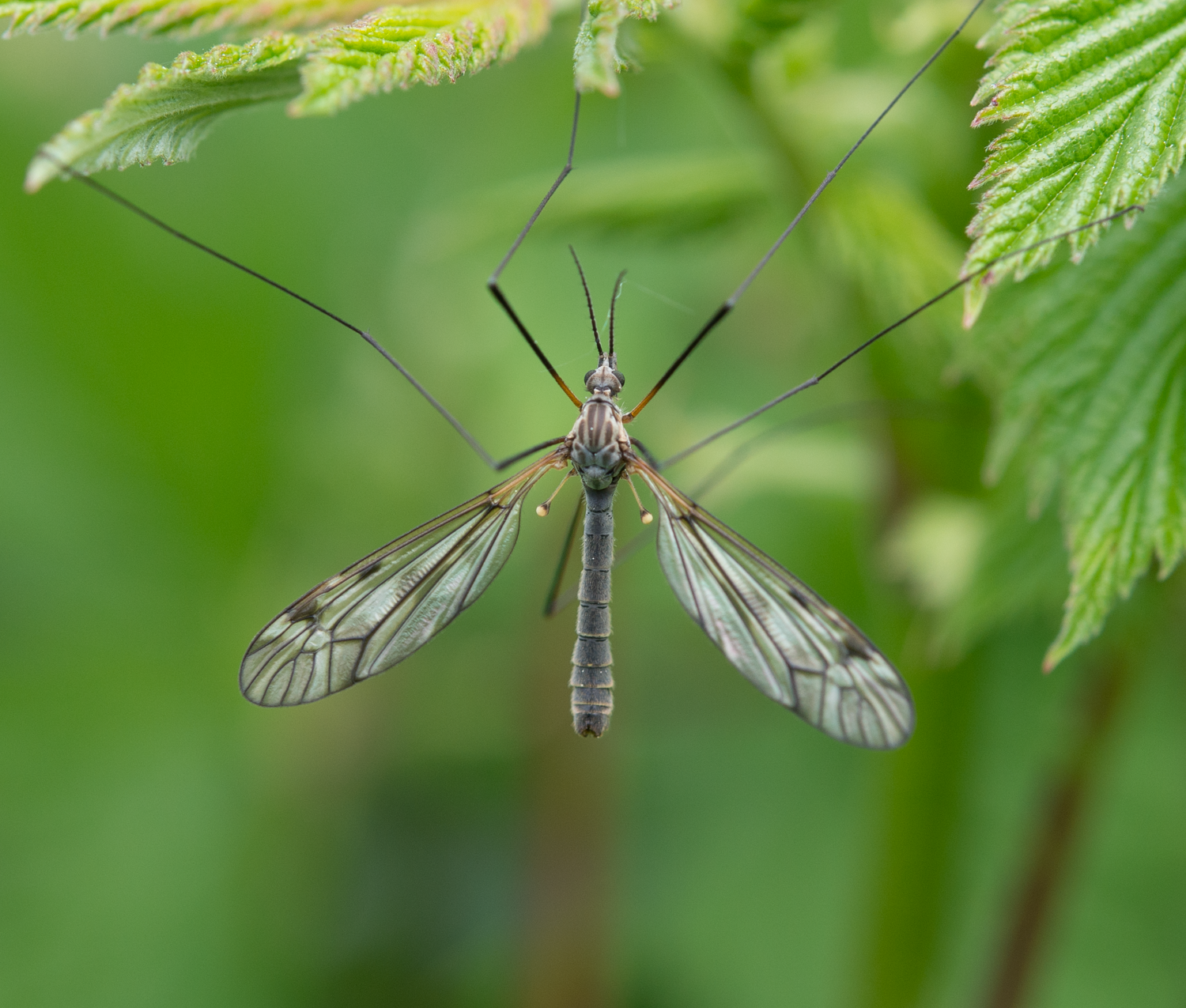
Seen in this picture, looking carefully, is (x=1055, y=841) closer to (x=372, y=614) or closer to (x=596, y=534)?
(x=596, y=534)

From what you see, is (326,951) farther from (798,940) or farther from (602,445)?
(602,445)

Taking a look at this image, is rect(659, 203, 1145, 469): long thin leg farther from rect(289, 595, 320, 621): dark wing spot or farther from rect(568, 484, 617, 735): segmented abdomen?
rect(289, 595, 320, 621): dark wing spot

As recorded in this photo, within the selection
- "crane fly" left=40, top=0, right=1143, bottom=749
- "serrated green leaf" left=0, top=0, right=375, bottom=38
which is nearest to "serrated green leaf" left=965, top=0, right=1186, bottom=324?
"crane fly" left=40, top=0, right=1143, bottom=749

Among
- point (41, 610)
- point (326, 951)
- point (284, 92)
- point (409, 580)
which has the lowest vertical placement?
point (326, 951)

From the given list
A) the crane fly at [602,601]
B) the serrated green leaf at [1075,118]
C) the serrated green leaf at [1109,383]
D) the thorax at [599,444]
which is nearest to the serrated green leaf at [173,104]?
the crane fly at [602,601]

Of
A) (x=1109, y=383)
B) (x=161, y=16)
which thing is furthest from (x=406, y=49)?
(x=1109, y=383)

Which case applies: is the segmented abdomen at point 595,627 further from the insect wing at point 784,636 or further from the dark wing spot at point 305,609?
the dark wing spot at point 305,609

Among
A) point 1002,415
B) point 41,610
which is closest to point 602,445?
point 1002,415
